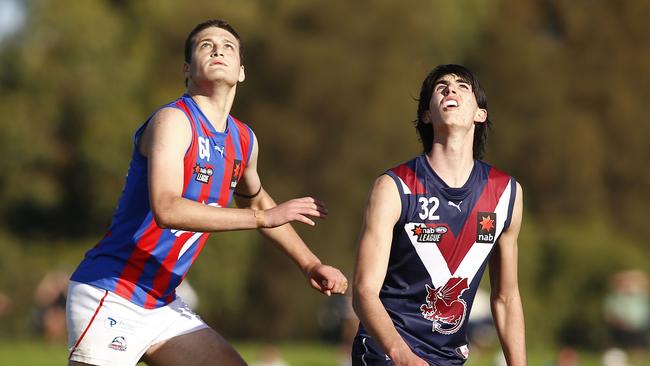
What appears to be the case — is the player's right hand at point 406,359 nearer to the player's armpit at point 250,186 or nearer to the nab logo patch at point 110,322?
the nab logo patch at point 110,322

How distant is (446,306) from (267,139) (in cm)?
3302

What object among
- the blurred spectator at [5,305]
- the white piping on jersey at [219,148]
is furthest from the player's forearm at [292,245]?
the blurred spectator at [5,305]

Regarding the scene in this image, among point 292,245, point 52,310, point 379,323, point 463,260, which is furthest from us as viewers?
point 52,310

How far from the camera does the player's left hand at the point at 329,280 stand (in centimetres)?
717

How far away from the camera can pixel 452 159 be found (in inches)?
276

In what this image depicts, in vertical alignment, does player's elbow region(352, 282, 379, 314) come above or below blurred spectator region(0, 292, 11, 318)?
below

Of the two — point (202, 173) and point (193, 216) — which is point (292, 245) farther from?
point (193, 216)

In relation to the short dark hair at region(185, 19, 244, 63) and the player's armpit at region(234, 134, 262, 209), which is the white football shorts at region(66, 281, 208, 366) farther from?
the short dark hair at region(185, 19, 244, 63)

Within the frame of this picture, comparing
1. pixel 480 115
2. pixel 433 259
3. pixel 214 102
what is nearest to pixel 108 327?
pixel 214 102

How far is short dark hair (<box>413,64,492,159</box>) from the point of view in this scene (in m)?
7.19

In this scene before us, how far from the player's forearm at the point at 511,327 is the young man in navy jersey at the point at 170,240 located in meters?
0.89

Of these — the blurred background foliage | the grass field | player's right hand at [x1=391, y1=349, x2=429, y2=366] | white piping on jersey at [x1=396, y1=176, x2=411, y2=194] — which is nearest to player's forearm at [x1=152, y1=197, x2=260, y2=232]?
white piping on jersey at [x1=396, y1=176, x2=411, y2=194]

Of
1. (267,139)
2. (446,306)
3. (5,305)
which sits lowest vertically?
(446,306)

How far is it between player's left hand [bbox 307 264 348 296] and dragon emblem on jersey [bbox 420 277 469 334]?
20.6 inches
